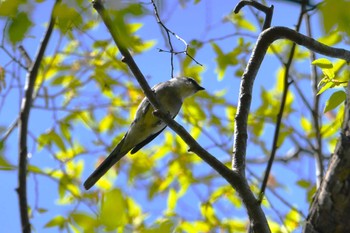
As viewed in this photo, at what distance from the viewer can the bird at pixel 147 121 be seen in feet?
13.6

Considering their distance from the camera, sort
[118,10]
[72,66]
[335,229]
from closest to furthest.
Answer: [118,10]
[335,229]
[72,66]

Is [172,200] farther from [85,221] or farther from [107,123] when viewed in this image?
[85,221]

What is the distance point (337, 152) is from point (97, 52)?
120 inches

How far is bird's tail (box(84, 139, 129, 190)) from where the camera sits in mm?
3850

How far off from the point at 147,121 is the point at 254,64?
6.51 feet

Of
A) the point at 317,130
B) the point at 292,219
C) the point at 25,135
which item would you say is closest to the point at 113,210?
the point at 25,135

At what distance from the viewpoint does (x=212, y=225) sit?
169 inches

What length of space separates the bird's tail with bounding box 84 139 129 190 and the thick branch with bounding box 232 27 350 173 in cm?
173

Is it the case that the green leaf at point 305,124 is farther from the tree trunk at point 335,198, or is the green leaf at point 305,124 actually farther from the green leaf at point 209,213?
the tree trunk at point 335,198

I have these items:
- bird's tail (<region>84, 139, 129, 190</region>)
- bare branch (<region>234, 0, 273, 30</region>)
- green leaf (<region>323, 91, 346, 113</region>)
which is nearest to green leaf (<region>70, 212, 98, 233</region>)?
green leaf (<region>323, 91, 346, 113</region>)

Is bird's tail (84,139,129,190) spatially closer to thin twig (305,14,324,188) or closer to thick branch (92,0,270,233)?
thin twig (305,14,324,188)

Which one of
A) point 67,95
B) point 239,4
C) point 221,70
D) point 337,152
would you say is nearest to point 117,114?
point 67,95

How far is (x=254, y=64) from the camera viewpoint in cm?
243

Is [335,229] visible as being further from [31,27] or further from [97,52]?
[97,52]
